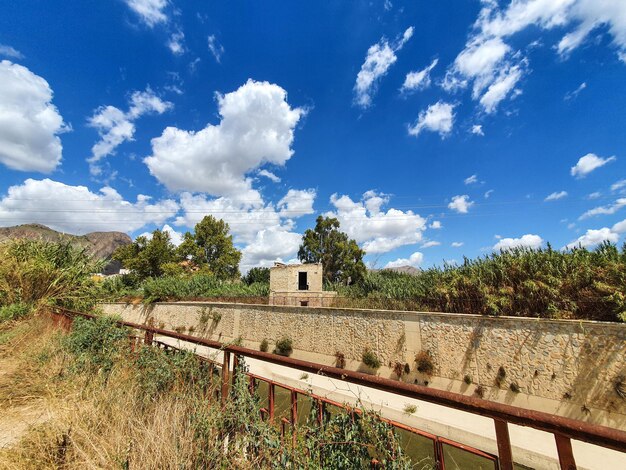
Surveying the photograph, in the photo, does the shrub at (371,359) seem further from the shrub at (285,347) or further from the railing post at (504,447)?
the railing post at (504,447)

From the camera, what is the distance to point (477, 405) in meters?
1.08

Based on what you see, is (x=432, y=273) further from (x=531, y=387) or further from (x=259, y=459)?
(x=259, y=459)

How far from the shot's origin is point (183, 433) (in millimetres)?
1856

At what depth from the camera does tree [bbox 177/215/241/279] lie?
1270 inches

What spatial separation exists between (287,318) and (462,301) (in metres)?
8.18

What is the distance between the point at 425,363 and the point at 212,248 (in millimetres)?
28735

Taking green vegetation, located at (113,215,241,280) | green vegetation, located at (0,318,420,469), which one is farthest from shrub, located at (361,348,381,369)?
green vegetation, located at (113,215,241,280)

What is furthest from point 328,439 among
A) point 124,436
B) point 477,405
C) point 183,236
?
point 183,236

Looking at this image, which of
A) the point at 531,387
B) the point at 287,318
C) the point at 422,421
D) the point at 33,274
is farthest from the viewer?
the point at 287,318

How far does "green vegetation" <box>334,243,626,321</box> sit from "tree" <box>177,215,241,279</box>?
978 inches

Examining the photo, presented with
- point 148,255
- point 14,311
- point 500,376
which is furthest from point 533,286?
point 148,255

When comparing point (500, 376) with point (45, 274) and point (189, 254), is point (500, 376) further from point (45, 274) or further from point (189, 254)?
point (189, 254)

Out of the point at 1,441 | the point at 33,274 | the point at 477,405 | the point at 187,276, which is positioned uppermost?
the point at 187,276

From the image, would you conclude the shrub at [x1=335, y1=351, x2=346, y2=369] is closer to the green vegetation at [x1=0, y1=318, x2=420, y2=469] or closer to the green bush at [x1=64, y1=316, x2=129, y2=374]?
the green bush at [x1=64, y1=316, x2=129, y2=374]
